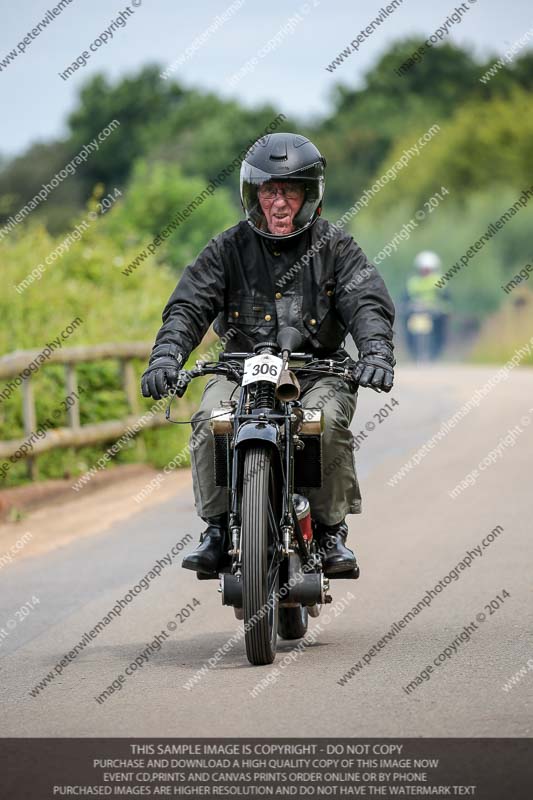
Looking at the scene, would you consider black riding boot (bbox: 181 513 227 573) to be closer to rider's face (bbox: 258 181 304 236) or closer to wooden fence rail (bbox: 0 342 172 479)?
rider's face (bbox: 258 181 304 236)

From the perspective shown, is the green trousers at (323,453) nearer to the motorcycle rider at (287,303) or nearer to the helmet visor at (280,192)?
the motorcycle rider at (287,303)

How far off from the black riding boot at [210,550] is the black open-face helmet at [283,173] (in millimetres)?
1337

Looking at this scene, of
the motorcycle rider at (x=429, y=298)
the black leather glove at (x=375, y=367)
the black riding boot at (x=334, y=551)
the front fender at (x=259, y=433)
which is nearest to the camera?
the front fender at (x=259, y=433)

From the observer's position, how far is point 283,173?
6914 mm

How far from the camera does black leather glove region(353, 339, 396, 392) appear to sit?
21.4 ft

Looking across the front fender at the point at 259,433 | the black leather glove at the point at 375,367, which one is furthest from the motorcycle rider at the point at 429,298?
the front fender at the point at 259,433

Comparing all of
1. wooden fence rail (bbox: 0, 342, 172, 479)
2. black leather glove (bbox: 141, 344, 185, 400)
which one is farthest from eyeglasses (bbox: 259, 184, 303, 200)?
wooden fence rail (bbox: 0, 342, 172, 479)

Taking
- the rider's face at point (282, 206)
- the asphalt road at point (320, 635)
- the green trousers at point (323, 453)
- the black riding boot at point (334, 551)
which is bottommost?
the asphalt road at point (320, 635)

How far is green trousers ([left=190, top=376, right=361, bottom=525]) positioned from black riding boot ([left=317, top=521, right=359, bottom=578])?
79 mm

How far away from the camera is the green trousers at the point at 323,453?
6.76 m

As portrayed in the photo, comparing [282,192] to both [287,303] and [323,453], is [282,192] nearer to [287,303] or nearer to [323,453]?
[287,303]

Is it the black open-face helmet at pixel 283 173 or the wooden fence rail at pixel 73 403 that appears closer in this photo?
the black open-face helmet at pixel 283 173
